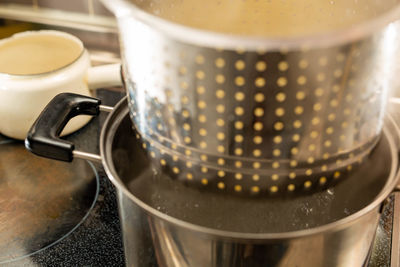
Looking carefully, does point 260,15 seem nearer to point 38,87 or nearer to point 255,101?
point 255,101

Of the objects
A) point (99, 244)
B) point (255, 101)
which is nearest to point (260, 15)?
point (255, 101)

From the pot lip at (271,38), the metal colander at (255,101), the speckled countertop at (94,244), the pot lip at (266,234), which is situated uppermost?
the pot lip at (271,38)

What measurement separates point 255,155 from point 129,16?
150 millimetres

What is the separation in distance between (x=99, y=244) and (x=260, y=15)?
1.12 feet

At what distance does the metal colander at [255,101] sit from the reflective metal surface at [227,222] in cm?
5

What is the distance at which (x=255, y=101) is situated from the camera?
15.0 inches

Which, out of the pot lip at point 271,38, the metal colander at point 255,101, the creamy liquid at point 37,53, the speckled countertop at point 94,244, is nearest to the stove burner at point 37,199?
the speckled countertop at point 94,244

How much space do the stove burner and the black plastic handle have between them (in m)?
0.19

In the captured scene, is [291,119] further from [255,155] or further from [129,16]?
[129,16]

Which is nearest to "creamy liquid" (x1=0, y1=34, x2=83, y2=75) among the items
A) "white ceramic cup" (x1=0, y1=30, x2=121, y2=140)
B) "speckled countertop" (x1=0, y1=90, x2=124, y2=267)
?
"white ceramic cup" (x1=0, y1=30, x2=121, y2=140)

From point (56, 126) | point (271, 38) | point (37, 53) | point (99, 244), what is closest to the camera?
point (271, 38)

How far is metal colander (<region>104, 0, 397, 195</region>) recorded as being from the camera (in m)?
0.36

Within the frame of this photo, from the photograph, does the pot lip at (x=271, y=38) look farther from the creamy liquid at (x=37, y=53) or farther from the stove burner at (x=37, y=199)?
the creamy liquid at (x=37, y=53)

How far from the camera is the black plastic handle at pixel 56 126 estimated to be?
0.47m
